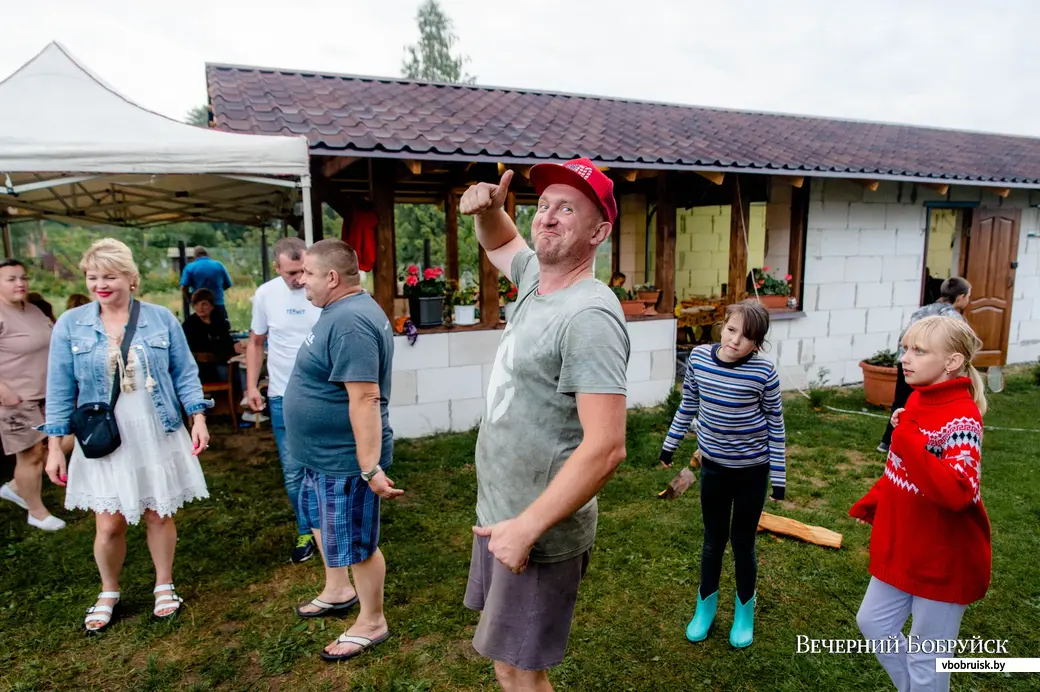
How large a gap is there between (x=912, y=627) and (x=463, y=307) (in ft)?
16.0

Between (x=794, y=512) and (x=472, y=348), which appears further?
(x=472, y=348)

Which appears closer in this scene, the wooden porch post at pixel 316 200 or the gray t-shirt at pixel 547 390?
the gray t-shirt at pixel 547 390

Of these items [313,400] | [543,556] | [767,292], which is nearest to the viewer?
[543,556]

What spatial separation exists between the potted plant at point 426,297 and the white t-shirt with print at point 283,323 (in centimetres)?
262

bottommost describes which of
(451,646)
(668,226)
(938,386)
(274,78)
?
(451,646)

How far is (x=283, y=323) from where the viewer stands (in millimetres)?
3654

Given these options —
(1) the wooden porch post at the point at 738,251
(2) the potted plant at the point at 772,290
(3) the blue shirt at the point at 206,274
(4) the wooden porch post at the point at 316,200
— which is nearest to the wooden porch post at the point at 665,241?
(1) the wooden porch post at the point at 738,251

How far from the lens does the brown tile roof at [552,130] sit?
19.5 feet

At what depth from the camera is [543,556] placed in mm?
1777

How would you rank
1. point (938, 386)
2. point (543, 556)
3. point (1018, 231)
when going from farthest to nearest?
1. point (1018, 231)
2. point (938, 386)
3. point (543, 556)

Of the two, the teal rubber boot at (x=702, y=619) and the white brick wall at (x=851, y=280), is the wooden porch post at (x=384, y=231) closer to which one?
the teal rubber boot at (x=702, y=619)

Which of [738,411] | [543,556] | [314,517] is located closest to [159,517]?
[314,517]

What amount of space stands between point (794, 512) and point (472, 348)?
3.30m

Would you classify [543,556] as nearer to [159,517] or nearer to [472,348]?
[159,517]
